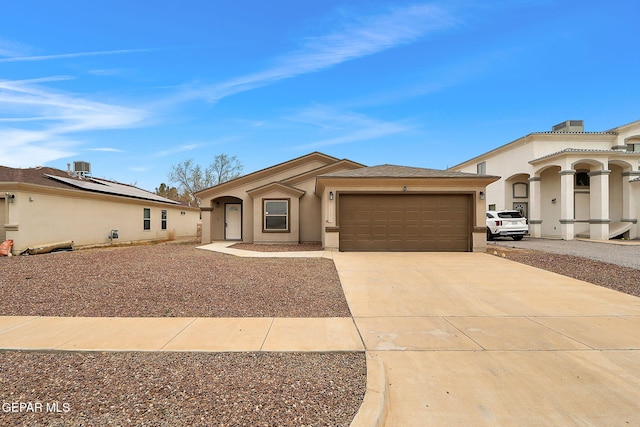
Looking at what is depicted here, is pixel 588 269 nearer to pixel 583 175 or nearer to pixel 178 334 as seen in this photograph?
pixel 178 334

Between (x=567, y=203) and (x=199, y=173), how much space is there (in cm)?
4075

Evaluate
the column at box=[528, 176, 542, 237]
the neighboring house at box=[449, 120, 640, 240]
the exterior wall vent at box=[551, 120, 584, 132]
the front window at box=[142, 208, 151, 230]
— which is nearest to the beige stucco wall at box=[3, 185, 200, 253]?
the front window at box=[142, 208, 151, 230]

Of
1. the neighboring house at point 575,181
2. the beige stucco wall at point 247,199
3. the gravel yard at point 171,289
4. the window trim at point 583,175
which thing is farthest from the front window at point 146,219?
the window trim at point 583,175

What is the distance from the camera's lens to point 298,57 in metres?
15.4

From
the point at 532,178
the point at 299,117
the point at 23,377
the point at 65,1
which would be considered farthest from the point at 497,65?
the point at 23,377

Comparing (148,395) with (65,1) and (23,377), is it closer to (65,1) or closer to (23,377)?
(23,377)

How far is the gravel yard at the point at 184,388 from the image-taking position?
2.47 m

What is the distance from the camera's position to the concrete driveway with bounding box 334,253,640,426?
8.82 feet

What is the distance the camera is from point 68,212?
48.6 feet

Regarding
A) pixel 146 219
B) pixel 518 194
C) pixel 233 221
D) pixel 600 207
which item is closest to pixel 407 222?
pixel 233 221

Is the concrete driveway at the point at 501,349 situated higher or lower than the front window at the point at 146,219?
lower

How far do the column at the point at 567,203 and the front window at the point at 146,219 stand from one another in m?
26.8

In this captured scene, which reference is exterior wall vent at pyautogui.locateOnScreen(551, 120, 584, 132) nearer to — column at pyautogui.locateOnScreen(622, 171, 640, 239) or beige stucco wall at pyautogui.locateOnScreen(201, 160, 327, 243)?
column at pyautogui.locateOnScreen(622, 171, 640, 239)

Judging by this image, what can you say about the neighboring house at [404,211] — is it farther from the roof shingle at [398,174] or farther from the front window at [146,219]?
the front window at [146,219]
